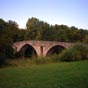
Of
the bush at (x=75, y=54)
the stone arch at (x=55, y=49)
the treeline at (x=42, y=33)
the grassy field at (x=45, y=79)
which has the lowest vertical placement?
the grassy field at (x=45, y=79)

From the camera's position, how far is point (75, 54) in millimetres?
32188

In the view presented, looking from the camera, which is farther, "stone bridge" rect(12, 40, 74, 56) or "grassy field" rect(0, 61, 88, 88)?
"stone bridge" rect(12, 40, 74, 56)

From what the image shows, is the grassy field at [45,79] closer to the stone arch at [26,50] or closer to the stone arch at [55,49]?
the stone arch at [55,49]

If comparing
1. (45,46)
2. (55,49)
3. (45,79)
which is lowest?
(45,79)

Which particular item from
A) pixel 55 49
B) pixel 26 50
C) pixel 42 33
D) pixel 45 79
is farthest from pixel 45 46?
pixel 45 79

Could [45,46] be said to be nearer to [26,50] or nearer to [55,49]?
[55,49]

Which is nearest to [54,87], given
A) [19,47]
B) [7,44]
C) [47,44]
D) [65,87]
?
[65,87]

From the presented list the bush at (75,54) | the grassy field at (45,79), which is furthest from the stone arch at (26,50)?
the grassy field at (45,79)

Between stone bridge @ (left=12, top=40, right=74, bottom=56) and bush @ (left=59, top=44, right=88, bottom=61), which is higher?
stone bridge @ (left=12, top=40, right=74, bottom=56)

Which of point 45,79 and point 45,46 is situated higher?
point 45,46

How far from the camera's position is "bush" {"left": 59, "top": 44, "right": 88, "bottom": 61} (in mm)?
31953

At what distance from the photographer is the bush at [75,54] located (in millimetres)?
31953

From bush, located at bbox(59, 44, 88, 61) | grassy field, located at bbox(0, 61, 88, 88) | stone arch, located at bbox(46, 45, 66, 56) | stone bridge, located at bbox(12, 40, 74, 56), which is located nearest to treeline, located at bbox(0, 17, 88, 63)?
stone bridge, located at bbox(12, 40, 74, 56)

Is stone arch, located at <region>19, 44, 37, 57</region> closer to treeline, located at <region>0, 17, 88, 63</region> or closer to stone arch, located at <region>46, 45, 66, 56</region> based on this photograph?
stone arch, located at <region>46, 45, 66, 56</region>
